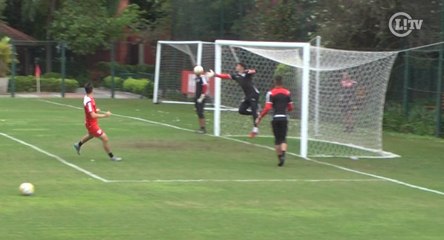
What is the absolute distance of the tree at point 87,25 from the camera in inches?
1871

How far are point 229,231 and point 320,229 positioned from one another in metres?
1.14

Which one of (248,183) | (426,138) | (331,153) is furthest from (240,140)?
(248,183)

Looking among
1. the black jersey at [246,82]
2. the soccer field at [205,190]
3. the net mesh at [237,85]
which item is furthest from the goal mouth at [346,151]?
the net mesh at [237,85]

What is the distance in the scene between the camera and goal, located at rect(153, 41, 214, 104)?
113 feet

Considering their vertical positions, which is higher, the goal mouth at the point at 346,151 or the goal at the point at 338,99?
the goal at the point at 338,99

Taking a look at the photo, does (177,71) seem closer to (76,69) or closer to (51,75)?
(51,75)

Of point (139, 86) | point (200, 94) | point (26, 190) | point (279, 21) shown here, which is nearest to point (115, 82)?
point (139, 86)

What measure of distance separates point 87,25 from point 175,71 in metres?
12.5

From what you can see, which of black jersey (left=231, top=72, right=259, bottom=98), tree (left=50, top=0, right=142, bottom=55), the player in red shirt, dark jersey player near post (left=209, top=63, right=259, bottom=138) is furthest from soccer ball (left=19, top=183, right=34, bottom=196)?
tree (left=50, top=0, right=142, bottom=55)

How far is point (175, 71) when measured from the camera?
36.3 m

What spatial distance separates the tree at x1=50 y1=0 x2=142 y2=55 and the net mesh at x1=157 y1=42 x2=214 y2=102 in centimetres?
1104

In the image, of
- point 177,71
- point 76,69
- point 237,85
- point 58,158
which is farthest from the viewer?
point 76,69

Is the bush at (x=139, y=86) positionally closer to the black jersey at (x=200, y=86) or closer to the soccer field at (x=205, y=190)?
the black jersey at (x=200, y=86)

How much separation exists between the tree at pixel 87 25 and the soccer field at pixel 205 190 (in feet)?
80.1
